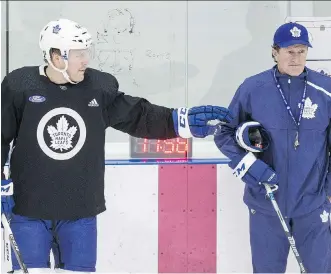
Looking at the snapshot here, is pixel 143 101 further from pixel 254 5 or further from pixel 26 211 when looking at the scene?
pixel 254 5

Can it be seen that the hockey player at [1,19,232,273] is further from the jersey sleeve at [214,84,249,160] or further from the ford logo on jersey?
the jersey sleeve at [214,84,249,160]

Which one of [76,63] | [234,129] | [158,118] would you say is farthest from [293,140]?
[76,63]

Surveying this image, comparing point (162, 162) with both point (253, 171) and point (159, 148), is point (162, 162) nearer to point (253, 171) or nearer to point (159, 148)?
point (159, 148)

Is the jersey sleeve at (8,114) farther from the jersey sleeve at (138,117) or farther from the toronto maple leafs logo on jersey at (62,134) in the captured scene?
the jersey sleeve at (138,117)

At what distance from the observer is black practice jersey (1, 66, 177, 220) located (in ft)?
9.11

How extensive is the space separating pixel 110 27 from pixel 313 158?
4.94ft

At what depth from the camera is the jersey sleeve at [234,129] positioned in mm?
3154

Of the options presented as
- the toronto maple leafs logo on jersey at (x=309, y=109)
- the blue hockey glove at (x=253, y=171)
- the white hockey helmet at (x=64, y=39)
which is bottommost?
the blue hockey glove at (x=253, y=171)

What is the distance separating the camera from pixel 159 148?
392 centimetres

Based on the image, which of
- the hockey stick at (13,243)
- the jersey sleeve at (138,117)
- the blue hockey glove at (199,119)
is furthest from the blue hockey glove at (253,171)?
the hockey stick at (13,243)

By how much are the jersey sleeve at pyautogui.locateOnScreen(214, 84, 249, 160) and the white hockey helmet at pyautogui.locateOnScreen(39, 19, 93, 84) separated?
749 mm

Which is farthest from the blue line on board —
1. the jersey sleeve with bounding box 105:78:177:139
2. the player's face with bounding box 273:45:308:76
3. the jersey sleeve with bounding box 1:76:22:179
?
the jersey sleeve with bounding box 1:76:22:179

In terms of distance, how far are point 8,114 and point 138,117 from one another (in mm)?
544

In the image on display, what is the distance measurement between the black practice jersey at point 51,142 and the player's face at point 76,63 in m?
0.05
